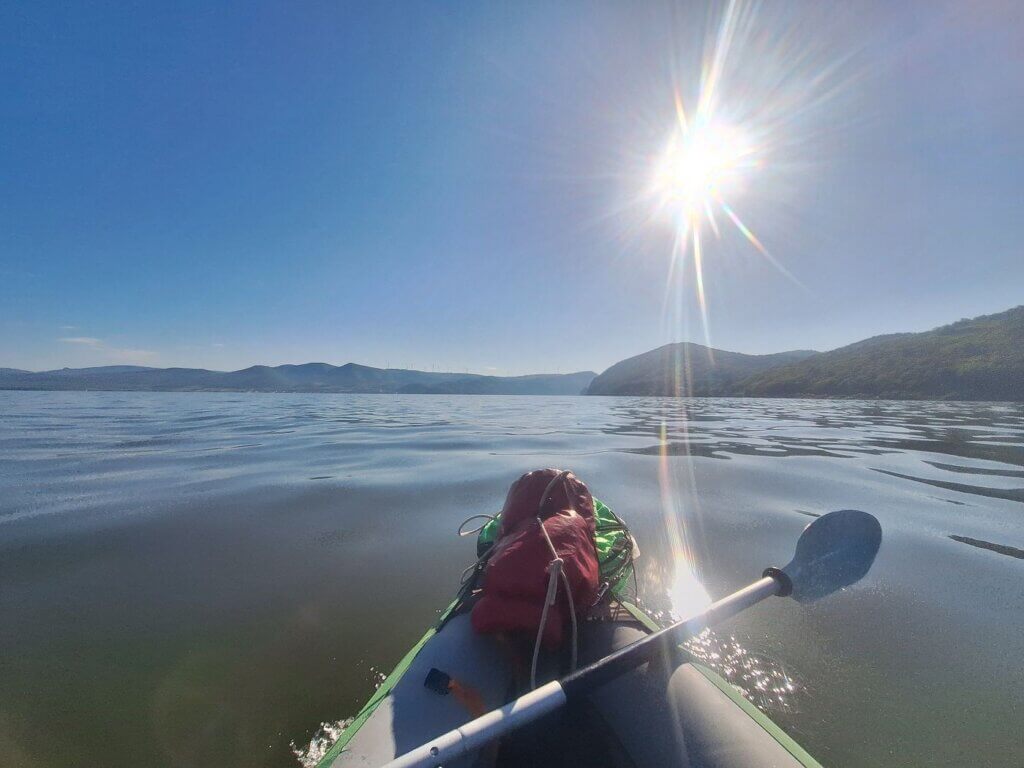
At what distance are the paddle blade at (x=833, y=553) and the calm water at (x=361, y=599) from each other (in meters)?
0.72

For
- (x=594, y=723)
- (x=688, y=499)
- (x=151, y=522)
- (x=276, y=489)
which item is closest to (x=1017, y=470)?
(x=688, y=499)

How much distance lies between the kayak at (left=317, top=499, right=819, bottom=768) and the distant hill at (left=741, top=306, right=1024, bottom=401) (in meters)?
Answer: 92.7

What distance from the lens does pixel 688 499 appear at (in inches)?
355

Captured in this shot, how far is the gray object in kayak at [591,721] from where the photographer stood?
89.7 inches

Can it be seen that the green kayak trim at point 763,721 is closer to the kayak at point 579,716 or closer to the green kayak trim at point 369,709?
the kayak at point 579,716

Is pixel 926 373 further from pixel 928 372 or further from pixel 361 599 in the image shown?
pixel 361 599

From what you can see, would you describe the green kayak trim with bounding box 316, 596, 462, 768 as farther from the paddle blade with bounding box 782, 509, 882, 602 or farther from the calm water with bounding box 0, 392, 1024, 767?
Answer: the paddle blade with bounding box 782, 509, 882, 602

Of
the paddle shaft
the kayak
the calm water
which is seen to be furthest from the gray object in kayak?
the calm water

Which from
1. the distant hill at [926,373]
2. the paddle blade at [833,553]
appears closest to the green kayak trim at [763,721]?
the paddle blade at [833,553]

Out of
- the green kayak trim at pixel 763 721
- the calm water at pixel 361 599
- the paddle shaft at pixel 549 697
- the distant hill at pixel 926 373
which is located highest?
the distant hill at pixel 926 373

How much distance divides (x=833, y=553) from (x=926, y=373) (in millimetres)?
105775

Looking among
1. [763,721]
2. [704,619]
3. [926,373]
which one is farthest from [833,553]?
[926,373]

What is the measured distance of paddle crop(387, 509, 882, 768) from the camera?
1992 mm

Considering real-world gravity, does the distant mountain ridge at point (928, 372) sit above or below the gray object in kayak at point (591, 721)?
above
